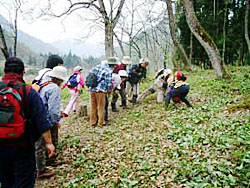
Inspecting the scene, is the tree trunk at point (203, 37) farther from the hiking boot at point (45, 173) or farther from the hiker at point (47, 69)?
the hiking boot at point (45, 173)

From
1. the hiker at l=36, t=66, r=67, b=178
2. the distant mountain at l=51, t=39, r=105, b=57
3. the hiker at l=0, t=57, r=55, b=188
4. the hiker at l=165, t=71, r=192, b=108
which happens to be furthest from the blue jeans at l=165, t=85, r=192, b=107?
the distant mountain at l=51, t=39, r=105, b=57

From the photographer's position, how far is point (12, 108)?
2814mm

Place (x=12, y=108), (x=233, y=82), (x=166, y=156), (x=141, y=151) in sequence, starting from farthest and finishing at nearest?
(x=233, y=82) < (x=141, y=151) < (x=166, y=156) < (x=12, y=108)

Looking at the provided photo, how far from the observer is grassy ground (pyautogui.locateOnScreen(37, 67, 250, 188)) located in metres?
3.91

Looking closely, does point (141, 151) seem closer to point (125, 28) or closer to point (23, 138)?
point (23, 138)

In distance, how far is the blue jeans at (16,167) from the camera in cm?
296

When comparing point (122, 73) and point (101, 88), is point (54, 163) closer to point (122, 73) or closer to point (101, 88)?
point (101, 88)

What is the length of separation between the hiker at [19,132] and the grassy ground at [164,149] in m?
1.57

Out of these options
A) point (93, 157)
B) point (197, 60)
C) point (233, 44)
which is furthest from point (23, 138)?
point (197, 60)

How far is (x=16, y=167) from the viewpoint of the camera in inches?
118

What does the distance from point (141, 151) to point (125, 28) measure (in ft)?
105

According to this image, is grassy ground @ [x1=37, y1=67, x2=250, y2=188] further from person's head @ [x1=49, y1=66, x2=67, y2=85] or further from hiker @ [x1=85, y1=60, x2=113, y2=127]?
person's head @ [x1=49, y1=66, x2=67, y2=85]

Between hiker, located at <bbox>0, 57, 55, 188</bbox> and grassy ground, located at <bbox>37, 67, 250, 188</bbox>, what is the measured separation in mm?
1566

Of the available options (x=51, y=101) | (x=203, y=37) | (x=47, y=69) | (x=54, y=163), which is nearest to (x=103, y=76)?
(x=47, y=69)
